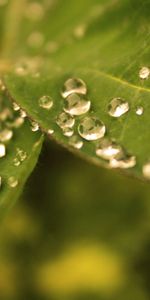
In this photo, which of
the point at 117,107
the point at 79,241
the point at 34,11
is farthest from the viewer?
the point at 79,241

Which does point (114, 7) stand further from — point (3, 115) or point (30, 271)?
point (30, 271)

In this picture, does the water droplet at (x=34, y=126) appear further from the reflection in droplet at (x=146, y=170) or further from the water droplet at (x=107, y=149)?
the reflection in droplet at (x=146, y=170)

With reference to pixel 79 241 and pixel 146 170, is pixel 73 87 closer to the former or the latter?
pixel 146 170

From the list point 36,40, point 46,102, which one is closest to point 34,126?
point 46,102

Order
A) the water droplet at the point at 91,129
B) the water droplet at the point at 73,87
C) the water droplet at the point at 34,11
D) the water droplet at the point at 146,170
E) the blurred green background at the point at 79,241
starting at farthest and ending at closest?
the blurred green background at the point at 79,241 < the water droplet at the point at 34,11 < the water droplet at the point at 73,87 < the water droplet at the point at 91,129 < the water droplet at the point at 146,170

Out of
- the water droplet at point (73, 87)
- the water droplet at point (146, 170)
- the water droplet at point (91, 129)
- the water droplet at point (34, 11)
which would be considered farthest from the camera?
the water droplet at point (34, 11)

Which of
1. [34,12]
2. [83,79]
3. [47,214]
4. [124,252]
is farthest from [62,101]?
[124,252]

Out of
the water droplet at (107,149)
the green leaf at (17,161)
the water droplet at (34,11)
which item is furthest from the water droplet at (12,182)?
the water droplet at (34,11)
